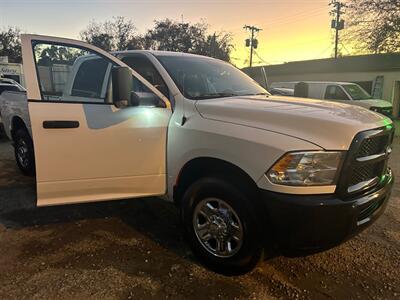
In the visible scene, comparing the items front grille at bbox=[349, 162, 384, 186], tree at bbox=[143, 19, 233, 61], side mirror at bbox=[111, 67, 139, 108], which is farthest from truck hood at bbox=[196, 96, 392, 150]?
tree at bbox=[143, 19, 233, 61]

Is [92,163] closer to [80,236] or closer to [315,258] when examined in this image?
[80,236]

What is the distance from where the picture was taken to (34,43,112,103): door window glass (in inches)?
141

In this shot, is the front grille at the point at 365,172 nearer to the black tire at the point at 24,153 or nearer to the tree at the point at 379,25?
the black tire at the point at 24,153

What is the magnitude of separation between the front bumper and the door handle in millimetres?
1852

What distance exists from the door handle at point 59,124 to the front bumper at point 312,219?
1.85 m

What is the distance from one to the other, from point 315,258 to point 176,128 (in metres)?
1.84

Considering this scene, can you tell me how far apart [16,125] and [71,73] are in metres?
2.78

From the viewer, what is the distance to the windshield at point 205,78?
3871 millimetres

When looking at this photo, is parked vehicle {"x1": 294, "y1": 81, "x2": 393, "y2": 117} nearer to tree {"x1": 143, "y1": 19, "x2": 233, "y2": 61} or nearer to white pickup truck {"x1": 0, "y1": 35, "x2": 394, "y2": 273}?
white pickup truck {"x1": 0, "y1": 35, "x2": 394, "y2": 273}

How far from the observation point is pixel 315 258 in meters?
3.62

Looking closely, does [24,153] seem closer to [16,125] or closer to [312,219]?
[16,125]

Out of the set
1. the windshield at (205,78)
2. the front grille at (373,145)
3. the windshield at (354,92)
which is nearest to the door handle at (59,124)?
the windshield at (205,78)

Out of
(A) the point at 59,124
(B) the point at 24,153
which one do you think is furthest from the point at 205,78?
(B) the point at 24,153

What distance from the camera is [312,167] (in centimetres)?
273
